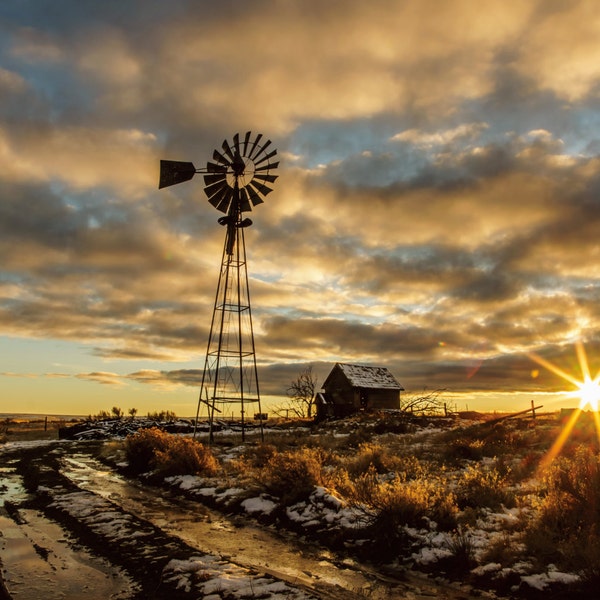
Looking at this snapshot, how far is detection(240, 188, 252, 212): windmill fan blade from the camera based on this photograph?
24.4 metres

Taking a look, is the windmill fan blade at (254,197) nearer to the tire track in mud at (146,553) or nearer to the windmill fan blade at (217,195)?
the windmill fan blade at (217,195)

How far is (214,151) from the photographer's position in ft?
81.9

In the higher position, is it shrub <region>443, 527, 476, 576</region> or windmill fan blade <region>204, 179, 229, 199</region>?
windmill fan blade <region>204, 179, 229, 199</region>

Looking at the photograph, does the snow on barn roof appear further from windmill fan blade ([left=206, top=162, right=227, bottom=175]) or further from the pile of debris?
windmill fan blade ([left=206, top=162, right=227, bottom=175])

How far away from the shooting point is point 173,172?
76.8ft

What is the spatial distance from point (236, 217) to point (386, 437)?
46.0ft

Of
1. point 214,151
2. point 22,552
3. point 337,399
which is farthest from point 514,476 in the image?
point 337,399

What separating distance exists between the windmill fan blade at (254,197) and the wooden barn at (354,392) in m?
27.7

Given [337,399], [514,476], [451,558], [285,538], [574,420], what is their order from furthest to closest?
[337,399] < [574,420] < [514,476] < [285,538] < [451,558]

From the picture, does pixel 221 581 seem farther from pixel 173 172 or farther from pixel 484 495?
pixel 173 172

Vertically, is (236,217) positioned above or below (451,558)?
above

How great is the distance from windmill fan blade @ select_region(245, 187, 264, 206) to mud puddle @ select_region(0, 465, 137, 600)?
1755 centimetres

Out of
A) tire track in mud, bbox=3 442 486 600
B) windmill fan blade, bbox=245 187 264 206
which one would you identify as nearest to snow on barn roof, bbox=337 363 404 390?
windmill fan blade, bbox=245 187 264 206

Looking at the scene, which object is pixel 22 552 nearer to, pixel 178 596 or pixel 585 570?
pixel 178 596
